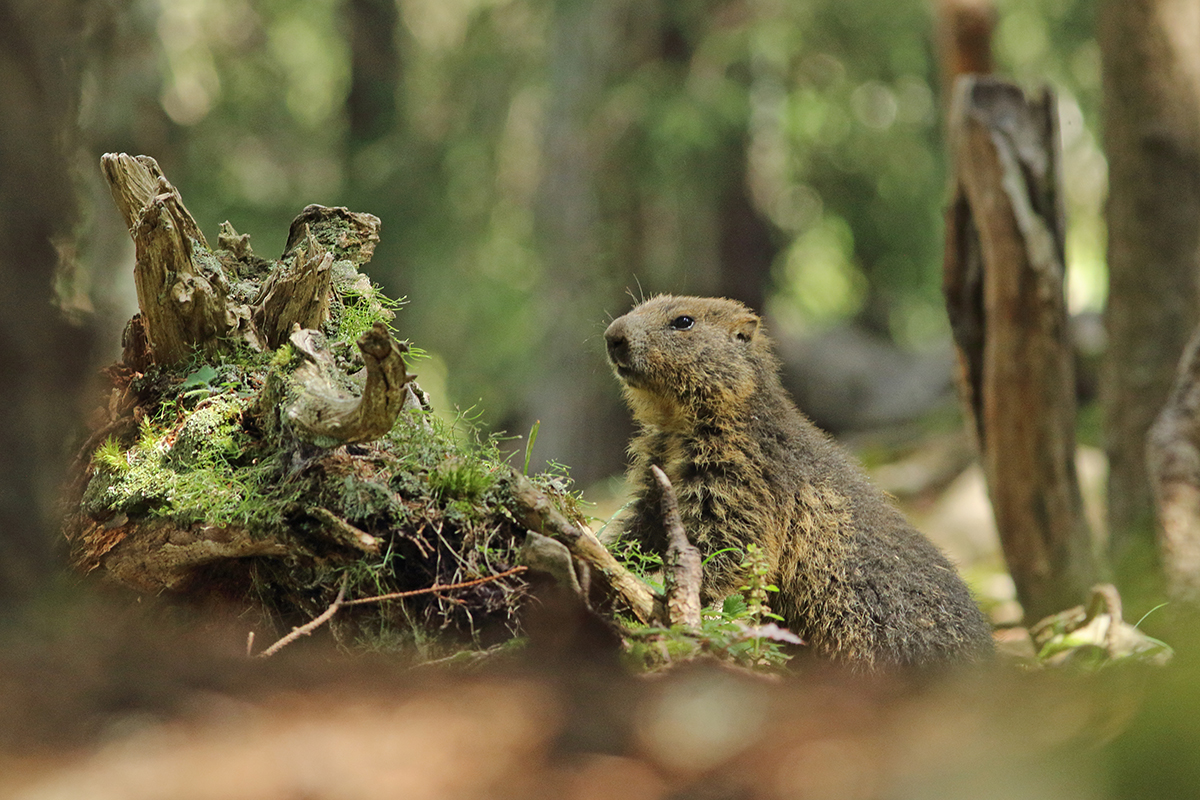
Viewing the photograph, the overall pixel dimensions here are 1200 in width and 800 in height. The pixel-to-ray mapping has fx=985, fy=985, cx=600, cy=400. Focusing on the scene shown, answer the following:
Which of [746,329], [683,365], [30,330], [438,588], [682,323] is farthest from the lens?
[746,329]

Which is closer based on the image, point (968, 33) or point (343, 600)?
point (343, 600)

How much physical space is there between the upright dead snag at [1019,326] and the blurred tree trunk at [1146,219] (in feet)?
2.10

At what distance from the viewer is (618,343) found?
16.5 ft

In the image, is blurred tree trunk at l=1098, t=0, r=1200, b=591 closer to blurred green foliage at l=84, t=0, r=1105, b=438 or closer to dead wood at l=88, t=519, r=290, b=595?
blurred green foliage at l=84, t=0, r=1105, b=438

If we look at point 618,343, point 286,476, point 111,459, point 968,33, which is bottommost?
point 286,476

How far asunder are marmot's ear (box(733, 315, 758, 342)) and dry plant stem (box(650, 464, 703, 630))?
6.08 ft

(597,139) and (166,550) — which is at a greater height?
(597,139)

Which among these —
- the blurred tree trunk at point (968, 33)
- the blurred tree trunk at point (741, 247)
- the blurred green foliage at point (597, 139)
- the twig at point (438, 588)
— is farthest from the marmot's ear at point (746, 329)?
the blurred tree trunk at point (741, 247)

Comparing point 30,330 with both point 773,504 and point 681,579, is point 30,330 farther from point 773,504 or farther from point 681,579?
point 773,504

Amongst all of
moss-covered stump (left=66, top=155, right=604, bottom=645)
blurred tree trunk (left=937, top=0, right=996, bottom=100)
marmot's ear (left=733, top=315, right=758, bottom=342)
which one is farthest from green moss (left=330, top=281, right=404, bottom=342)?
blurred tree trunk (left=937, top=0, right=996, bottom=100)

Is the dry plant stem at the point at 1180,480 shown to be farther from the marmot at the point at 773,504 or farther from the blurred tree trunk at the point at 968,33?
the blurred tree trunk at the point at 968,33

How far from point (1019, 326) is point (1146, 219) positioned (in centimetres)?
155

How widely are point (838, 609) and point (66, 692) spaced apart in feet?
10.3

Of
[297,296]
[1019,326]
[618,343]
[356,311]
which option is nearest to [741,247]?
[1019,326]
